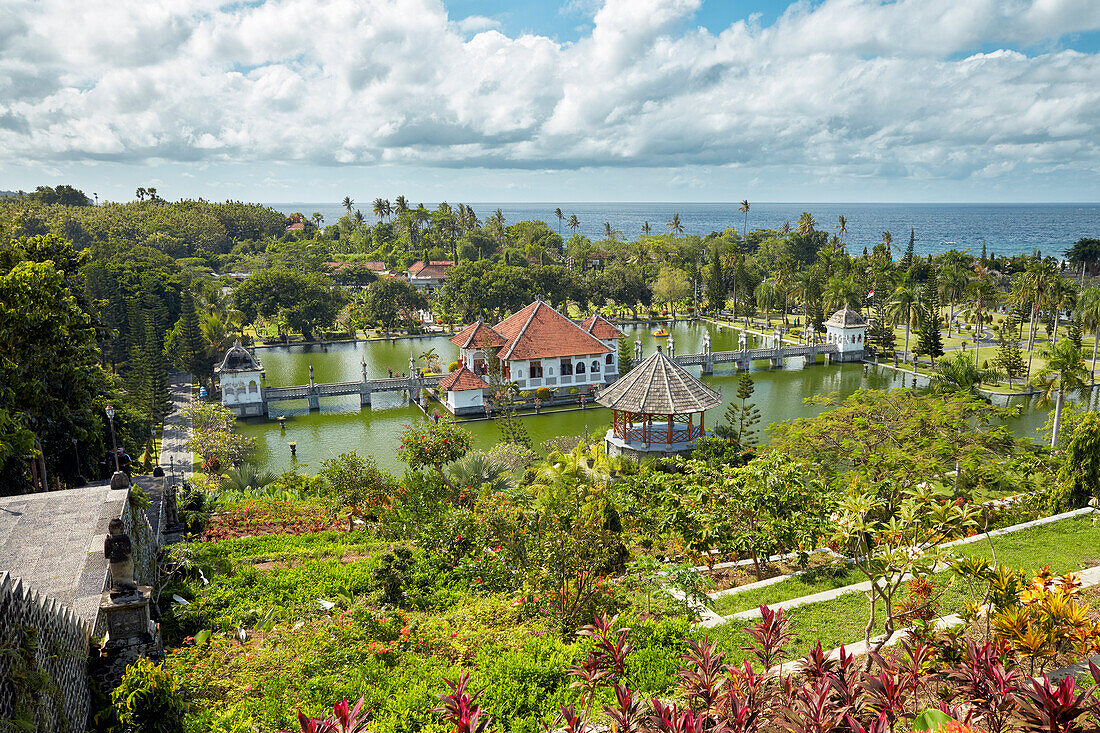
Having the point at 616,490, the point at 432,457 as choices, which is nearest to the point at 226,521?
the point at 432,457

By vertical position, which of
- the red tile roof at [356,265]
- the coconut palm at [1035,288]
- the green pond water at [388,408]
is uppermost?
the red tile roof at [356,265]

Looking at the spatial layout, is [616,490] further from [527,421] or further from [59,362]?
[527,421]

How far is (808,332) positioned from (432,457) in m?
37.4

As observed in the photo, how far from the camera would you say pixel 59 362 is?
16391 mm

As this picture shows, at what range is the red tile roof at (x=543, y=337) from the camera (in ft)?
113

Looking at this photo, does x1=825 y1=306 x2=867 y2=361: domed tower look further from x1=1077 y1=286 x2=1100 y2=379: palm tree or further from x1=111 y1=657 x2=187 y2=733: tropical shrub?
x1=111 y1=657 x2=187 y2=733: tropical shrub

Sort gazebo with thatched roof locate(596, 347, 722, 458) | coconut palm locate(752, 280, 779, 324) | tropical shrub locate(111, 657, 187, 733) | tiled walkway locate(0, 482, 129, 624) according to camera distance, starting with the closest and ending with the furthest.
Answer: tropical shrub locate(111, 657, 187, 733)
tiled walkway locate(0, 482, 129, 624)
gazebo with thatched roof locate(596, 347, 722, 458)
coconut palm locate(752, 280, 779, 324)

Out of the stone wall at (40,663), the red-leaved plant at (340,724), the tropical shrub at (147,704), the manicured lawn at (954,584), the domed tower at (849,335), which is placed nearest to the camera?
the red-leaved plant at (340,724)

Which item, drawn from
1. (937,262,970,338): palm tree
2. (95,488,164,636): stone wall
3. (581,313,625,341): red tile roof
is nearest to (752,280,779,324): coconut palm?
(937,262,970,338): palm tree

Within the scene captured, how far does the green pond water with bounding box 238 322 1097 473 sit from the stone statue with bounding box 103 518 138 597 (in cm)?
1659

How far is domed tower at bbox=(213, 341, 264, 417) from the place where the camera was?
106 ft

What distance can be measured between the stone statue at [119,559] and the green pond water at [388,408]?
653 inches

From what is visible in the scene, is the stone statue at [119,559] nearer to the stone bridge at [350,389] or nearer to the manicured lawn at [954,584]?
the manicured lawn at [954,584]

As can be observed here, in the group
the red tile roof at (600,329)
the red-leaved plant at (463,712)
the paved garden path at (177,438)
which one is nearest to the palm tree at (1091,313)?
the red tile roof at (600,329)
